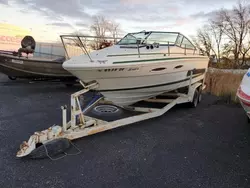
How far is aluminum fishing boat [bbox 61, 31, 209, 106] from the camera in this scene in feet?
11.4

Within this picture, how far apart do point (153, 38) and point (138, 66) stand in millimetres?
1445

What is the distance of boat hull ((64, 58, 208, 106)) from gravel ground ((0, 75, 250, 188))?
0.60 m

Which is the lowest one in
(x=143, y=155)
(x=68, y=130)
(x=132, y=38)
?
(x=143, y=155)

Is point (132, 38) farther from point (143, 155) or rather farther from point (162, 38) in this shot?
point (143, 155)

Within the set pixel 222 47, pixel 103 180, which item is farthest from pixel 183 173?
pixel 222 47

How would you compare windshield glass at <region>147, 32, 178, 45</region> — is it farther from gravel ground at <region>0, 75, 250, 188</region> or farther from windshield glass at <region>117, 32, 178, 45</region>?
gravel ground at <region>0, 75, 250, 188</region>

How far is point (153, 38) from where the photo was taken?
4.75 metres

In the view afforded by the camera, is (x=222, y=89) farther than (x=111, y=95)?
Yes

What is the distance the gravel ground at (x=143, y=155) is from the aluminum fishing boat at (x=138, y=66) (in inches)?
26.2

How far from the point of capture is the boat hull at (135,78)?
11.3 feet

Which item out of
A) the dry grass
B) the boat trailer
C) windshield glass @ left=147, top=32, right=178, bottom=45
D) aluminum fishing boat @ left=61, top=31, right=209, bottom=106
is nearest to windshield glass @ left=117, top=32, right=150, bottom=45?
aluminum fishing boat @ left=61, top=31, right=209, bottom=106

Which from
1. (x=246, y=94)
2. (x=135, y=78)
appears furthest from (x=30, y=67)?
(x=246, y=94)

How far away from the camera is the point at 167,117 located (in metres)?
4.68

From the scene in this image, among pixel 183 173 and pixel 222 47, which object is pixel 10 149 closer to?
pixel 183 173
